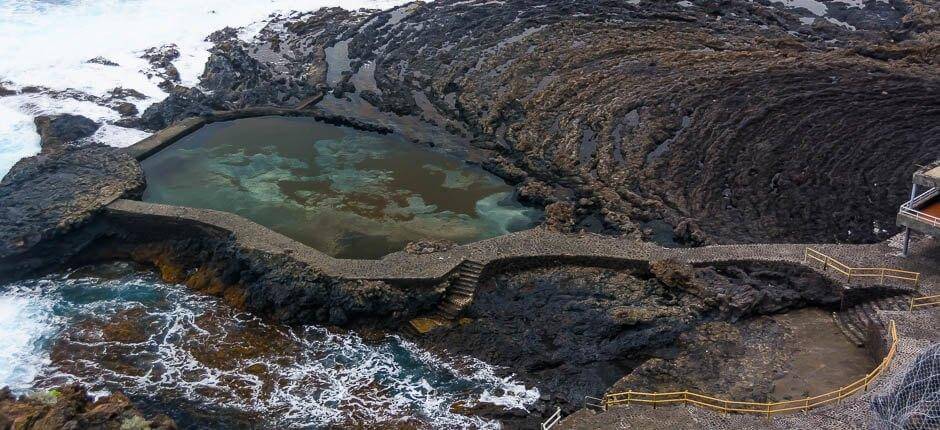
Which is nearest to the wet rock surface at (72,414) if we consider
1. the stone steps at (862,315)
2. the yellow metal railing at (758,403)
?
the yellow metal railing at (758,403)

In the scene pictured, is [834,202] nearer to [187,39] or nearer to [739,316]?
[739,316]

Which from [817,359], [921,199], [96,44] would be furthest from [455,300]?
[96,44]

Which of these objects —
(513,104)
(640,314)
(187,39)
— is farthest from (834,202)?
(187,39)

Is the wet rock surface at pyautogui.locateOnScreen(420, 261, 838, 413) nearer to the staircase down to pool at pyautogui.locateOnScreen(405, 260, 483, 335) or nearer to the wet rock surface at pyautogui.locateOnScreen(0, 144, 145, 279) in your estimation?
the staircase down to pool at pyautogui.locateOnScreen(405, 260, 483, 335)

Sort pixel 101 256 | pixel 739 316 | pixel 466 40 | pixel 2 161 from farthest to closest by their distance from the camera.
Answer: pixel 466 40 → pixel 2 161 → pixel 101 256 → pixel 739 316

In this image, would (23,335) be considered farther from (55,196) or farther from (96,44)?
(96,44)

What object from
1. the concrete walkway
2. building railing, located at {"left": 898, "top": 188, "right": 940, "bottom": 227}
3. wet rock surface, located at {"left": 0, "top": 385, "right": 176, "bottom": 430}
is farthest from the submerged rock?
building railing, located at {"left": 898, "top": 188, "right": 940, "bottom": 227}
